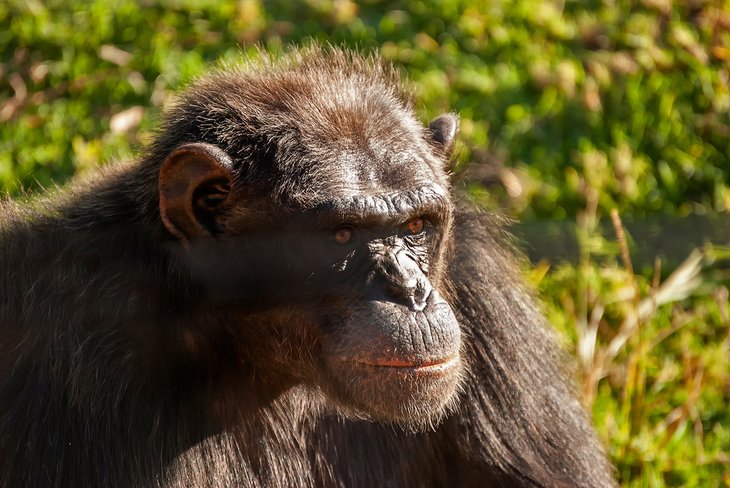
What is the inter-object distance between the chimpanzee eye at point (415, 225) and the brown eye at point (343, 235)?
0.23 meters

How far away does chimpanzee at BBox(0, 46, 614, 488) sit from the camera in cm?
417

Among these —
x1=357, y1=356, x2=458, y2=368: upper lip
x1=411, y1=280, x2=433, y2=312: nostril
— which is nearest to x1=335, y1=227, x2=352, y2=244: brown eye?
x1=411, y1=280, x2=433, y2=312: nostril

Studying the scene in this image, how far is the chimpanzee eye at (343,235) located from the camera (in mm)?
4195

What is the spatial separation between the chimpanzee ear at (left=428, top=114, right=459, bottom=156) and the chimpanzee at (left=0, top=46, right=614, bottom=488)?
0.4 inches

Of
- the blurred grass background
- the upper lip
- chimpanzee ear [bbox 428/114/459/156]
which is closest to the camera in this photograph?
the upper lip

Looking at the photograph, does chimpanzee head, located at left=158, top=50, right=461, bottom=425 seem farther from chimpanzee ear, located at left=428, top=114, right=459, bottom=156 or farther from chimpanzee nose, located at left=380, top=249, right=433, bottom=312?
chimpanzee ear, located at left=428, top=114, right=459, bottom=156

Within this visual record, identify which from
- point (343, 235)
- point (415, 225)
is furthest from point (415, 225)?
point (343, 235)

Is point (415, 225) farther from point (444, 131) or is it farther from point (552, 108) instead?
point (552, 108)

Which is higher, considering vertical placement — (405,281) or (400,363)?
(405,281)

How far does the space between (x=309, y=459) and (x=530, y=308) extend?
3.96 ft

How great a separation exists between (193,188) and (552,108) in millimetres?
4540

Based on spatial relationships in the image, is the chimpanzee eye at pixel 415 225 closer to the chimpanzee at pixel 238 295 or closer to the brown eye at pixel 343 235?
the chimpanzee at pixel 238 295

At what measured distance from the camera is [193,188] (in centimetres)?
422

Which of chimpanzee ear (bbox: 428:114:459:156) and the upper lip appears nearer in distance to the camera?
the upper lip
